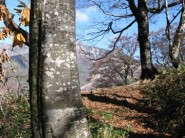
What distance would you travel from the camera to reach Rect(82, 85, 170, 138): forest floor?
9.32m

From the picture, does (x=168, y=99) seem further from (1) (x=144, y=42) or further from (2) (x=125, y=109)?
(1) (x=144, y=42)

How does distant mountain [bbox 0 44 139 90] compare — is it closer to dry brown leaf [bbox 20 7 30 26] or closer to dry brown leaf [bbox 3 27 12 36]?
dry brown leaf [bbox 3 27 12 36]

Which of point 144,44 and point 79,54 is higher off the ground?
point 79,54

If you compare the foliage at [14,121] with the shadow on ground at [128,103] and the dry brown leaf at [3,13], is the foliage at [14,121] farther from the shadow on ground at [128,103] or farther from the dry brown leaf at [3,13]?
the shadow on ground at [128,103]

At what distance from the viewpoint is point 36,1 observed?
9.13 ft

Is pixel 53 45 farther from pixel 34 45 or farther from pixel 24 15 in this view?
pixel 24 15

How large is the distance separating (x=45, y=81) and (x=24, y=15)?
3.92ft

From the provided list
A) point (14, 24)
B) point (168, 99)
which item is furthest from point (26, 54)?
point (14, 24)

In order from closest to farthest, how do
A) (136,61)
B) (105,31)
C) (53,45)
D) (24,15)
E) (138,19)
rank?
(53,45)
(24,15)
(138,19)
(105,31)
(136,61)

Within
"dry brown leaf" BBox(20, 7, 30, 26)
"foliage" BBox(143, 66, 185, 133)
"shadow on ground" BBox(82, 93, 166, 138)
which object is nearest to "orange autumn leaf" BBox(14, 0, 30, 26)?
"dry brown leaf" BBox(20, 7, 30, 26)

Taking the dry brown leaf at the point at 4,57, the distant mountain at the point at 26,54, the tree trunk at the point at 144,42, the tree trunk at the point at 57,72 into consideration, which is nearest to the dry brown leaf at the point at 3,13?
the distant mountain at the point at 26,54

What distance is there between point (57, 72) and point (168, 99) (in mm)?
8635

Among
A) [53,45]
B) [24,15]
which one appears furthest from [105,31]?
[53,45]

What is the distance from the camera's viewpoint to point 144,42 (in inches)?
552
